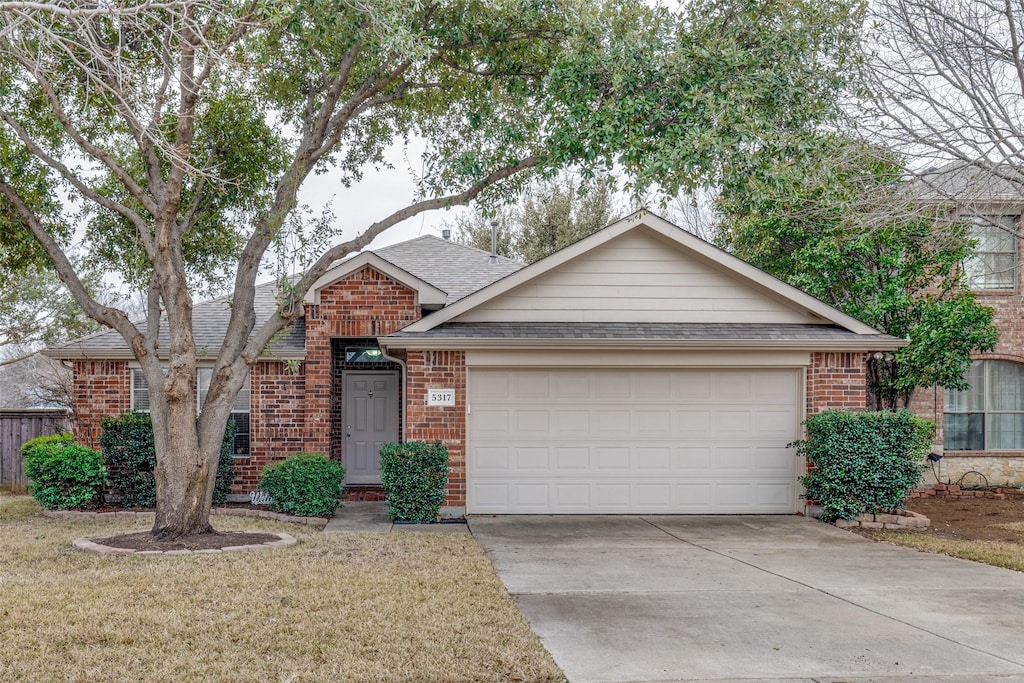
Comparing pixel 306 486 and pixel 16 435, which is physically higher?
pixel 16 435

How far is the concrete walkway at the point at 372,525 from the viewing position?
11.8 metres

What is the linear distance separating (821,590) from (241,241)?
9.49 meters

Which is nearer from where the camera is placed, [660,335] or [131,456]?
[660,335]

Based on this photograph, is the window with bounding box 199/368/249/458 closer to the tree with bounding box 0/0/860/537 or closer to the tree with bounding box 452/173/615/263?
the tree with bounding box 0/0/860/537

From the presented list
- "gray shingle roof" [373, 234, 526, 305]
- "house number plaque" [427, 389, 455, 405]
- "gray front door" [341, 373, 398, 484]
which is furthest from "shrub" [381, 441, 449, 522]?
→ "gray shingle roof" [373, 234, 526, 305]

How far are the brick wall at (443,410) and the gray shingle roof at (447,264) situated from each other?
3337 millimetres

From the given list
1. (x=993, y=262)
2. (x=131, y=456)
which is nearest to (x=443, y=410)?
(x=131, y=456)

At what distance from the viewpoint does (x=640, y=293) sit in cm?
1370

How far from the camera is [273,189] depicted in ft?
44.1

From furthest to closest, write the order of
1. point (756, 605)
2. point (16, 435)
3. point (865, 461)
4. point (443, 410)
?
point (16, 435), point (443, 410), point (865, 461), point (756, 605)

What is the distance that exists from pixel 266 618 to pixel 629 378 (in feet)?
24.7

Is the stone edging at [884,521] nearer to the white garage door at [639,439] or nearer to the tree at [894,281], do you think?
the white garage door at [639,439]

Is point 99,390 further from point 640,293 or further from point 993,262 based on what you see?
point 993,262

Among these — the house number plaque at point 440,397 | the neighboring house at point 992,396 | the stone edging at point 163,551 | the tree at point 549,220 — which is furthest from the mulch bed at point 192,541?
the tree at point 549,220
